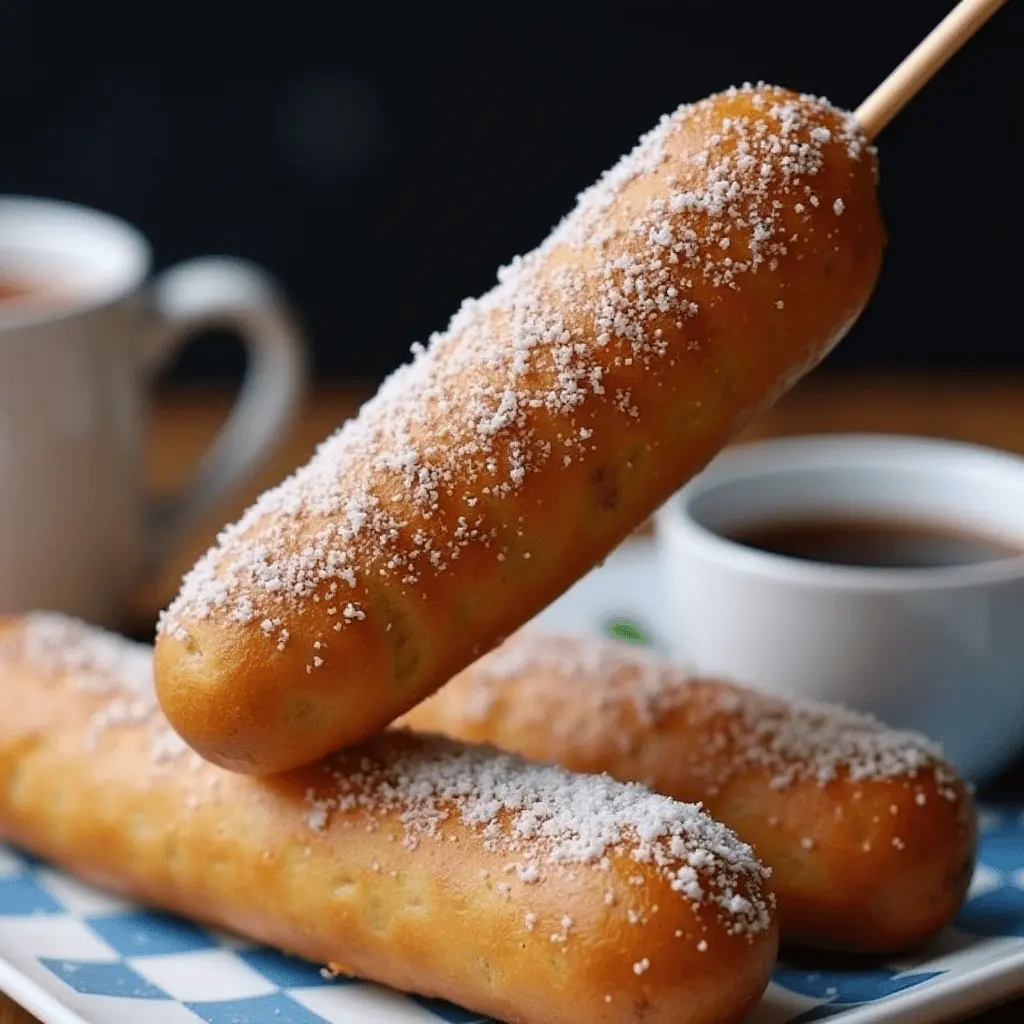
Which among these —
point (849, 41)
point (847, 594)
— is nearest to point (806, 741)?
point (847, 594)

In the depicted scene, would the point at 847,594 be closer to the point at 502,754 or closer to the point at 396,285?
the point at 502,754

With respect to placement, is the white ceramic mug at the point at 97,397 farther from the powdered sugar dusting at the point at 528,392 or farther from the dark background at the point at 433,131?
the dark background at the point at 433,131

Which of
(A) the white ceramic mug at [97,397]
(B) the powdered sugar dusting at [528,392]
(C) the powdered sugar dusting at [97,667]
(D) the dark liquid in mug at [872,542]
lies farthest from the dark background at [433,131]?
(B) the powdered sugar dusting at [528,392]

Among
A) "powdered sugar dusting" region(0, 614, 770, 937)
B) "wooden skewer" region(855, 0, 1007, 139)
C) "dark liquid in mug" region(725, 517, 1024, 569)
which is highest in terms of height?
"wooden skewer" region(855, 0, 1007, 139)

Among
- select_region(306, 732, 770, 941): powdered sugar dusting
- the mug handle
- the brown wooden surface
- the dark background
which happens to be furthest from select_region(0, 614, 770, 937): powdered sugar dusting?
the dark background

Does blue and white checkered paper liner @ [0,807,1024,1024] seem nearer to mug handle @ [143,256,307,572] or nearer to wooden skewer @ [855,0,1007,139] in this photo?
wooden skewer @ [855,0,1007,139]
